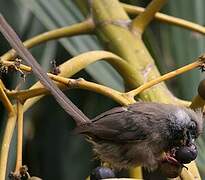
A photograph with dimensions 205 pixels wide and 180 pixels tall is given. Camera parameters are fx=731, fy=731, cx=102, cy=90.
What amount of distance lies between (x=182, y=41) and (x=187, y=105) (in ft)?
2.86

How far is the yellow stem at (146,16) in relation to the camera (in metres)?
1.90

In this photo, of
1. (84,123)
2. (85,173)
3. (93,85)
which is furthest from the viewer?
(85,173)

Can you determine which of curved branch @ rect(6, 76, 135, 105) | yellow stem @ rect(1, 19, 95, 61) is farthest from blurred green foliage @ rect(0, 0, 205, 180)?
curved branch @ rect(6, 76, 135, 105)

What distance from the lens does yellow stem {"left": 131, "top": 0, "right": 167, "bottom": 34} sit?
1904mm

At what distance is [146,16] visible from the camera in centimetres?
194

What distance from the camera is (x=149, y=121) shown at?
1.77 meters

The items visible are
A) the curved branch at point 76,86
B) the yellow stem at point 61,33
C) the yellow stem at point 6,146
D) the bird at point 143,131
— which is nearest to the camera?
the yellow stem at point 6,146

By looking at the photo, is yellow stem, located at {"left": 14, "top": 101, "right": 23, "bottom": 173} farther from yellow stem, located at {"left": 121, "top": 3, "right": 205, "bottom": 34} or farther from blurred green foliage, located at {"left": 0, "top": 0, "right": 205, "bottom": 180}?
blurred green foliage, located at {"left": 0, "top": 0, "right": 205, "bottom": 180}

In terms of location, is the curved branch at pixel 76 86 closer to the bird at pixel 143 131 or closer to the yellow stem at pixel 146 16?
the bird at pixel 143 131

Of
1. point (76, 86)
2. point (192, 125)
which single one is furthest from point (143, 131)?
point (76, 86)

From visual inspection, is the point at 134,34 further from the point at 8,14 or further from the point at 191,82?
the point at 8,14

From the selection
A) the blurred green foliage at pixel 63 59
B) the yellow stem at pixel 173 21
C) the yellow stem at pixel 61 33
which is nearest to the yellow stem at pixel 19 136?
the yellow stem at pixel 61 33

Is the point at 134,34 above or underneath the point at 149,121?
above

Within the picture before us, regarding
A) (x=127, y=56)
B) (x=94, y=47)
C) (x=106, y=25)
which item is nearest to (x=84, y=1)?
(x=106, y=25)
